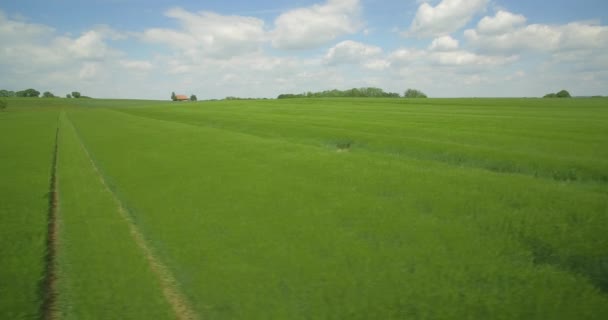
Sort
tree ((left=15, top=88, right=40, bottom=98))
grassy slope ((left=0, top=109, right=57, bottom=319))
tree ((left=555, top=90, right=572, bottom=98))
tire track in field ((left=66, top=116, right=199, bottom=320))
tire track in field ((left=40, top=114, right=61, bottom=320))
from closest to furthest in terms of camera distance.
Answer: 1. tire track in field ((left=66, top=116, right=199, bottom=320))
2. tire track in field ((left=40, top=114, right=61, bottom=320))
3. grassy slope ((left=0, top=109, right=57, bottom=319))
4. tree ((left=555, top=90, right=572, bottom=98))
5. tree ((left=15, top=88, right=40, bottom=98))

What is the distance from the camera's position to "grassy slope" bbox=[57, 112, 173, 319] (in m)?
5.25

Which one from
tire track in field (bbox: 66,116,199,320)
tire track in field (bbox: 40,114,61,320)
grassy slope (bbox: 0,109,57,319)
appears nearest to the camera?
tire track in field (bbox: 66,116,199,320)

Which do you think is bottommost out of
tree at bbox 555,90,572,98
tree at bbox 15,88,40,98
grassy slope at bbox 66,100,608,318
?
grassy slope at bbox 66,100,608,318

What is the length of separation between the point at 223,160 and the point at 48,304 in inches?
480

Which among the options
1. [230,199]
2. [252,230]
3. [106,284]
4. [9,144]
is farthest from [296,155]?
[9,144]

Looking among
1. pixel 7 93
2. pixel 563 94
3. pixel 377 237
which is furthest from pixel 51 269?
pixel 7 93

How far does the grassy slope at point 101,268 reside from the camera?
17.2ft

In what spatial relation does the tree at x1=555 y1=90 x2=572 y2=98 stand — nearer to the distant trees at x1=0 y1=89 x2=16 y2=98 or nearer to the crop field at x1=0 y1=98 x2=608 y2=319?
the crop field at x1=0 y1=98 x2=608 y2=319

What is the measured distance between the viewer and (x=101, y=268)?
Answer: 654 centimetres

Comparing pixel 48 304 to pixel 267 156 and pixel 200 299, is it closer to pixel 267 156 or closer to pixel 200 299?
pixel 200 299

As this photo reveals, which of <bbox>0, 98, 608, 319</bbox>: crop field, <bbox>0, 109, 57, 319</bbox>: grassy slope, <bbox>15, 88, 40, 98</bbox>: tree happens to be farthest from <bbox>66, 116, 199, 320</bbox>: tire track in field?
<bbox>15, 88, 40, 98</bbox>: tree

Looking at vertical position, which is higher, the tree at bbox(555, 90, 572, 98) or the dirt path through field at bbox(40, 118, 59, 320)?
the tree at bbox(555, 90, 572, 98)

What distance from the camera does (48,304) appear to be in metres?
5.47

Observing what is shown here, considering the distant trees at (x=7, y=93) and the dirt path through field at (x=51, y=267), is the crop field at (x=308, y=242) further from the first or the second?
the distant trees at (x=7, y=93)
